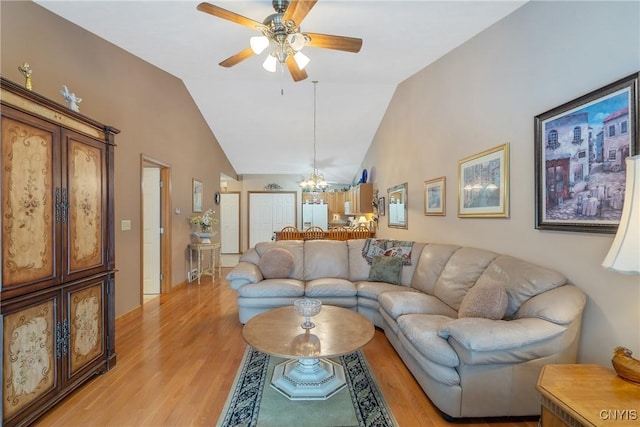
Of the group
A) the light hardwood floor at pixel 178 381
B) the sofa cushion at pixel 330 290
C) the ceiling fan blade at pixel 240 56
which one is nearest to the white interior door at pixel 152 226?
the light hardwood floor at pixel 178 381

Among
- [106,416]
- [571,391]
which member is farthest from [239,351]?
[571,391]

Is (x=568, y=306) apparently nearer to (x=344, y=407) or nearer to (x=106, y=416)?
(x=344, y=407)

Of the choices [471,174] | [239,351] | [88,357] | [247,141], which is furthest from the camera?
[247,141]

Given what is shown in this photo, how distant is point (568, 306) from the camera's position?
5.53 ft

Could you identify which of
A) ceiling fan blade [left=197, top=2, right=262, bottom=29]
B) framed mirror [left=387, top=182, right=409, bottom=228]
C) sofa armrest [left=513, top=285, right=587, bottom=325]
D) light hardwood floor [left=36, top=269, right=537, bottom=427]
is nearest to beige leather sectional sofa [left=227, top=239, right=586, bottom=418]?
sofa armrest [left=513, top=285, right=587, bottom=325]

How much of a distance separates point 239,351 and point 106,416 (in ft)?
3.38

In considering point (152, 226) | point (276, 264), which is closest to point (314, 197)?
point (152, 226)

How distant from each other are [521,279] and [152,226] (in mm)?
4710

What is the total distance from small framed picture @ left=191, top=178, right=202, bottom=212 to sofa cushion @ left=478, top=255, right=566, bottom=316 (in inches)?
192

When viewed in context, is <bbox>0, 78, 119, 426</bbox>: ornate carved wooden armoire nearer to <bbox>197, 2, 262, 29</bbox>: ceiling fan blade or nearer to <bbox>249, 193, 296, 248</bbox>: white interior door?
<bbox>197, 2, 262, 29</bbox>: ceiling fan blade

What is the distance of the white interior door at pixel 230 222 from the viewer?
8.70 metres

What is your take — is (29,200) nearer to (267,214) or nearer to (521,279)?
(521,279)

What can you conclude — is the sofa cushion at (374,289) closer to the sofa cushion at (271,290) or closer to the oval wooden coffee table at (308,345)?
the sofa cushion at (271,290)

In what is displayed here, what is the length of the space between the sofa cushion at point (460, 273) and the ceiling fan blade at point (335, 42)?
2.04 m
